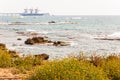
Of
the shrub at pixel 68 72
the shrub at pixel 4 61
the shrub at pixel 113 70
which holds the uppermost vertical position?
the shrub at pixel 68 72

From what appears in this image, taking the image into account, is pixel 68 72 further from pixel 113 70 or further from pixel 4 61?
pixel 4 61

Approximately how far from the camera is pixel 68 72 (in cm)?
1250

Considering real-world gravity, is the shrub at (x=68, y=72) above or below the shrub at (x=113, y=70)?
above

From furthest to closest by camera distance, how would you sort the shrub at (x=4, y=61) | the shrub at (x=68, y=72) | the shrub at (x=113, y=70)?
the shrub at (x=4, y=61), the shrub at (x=113, y=70), the shrub at (x=68, y=72)

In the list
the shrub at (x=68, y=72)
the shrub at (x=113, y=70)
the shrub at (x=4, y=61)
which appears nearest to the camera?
the shrub at (x=68, y=72)

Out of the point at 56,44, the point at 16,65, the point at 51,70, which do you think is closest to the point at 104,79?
the point at 51,70

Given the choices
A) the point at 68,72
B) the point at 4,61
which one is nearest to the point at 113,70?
the point at 68,72

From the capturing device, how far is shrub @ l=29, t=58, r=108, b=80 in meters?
12.4

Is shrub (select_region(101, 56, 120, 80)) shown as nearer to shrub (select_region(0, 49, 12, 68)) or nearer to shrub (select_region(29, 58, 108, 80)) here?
shrub (select_region(29, 58, 108, 80))

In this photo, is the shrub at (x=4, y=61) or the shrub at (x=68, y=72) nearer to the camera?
the shrub at (x=68, y=72)

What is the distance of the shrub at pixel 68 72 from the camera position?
1243cm

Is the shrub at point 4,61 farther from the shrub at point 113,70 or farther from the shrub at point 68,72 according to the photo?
the shrub at point 113,70

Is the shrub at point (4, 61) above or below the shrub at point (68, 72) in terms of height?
below

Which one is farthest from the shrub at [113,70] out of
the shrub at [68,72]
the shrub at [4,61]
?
the shrub at [4,61]
